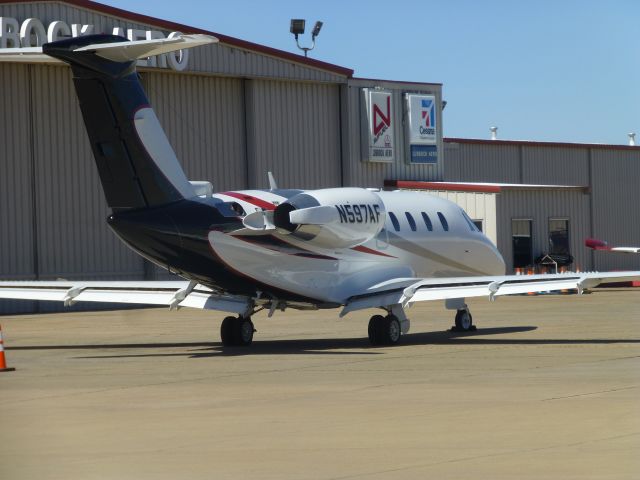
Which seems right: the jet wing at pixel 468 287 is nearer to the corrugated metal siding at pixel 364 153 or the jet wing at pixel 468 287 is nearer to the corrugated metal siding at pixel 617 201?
the corrugated metal siding at pixel 364 153

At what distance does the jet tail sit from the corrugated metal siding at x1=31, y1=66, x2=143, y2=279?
1865cm

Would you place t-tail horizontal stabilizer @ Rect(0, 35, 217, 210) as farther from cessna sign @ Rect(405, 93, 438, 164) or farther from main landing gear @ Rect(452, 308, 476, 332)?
cessna sign @ Rect(405, 93, 438, 164)

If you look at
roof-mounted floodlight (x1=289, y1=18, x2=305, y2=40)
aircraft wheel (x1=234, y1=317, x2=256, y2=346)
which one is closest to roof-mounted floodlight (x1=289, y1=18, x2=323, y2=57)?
roof-mounted floodlight (x1=289, y1=18, x2=305, y2=40)

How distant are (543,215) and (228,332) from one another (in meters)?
29.3

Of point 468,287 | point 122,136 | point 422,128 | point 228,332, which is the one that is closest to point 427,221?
point 468,287

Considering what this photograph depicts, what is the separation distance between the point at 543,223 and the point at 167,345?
1131 inches

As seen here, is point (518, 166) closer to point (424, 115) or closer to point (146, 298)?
point (424, 115)

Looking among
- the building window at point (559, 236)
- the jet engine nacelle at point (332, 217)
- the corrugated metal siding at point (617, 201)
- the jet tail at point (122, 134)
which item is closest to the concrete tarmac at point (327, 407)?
the jet engine nacelle at point (332, 217)

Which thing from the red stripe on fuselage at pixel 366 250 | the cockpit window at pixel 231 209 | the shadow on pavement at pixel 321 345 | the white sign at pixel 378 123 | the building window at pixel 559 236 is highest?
the white sign at pixel 378 123

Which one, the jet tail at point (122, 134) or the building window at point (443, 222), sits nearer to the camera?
the jet tail at point (122, 134)

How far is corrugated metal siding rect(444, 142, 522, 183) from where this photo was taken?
54.3 meters

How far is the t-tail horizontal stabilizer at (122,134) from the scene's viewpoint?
20688mm

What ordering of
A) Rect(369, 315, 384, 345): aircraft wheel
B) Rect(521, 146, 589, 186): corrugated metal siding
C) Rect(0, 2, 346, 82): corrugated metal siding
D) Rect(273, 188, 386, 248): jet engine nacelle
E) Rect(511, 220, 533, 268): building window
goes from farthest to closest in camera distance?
Rect(521, 146, 589, 186): corrugated metal siding
Rect(511, 220, 533, 268): building window
Rect(0, 2, 346, 82): corrugated metal siding
Rect(369, 315, 384, 345): aircraft wheel
Rect(273, 188, 386, 248): jet engine nacelle

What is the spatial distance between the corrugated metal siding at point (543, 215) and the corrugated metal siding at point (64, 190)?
15.5 meters
